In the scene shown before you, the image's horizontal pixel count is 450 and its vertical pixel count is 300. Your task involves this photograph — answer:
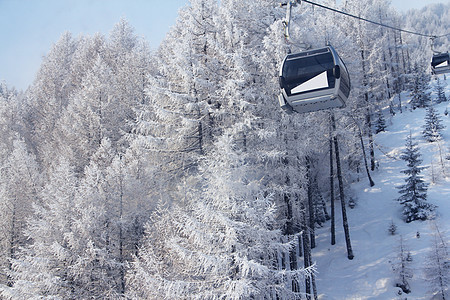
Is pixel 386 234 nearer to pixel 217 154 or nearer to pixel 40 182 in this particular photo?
pixel 217 154

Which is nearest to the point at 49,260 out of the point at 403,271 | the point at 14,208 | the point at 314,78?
the point at 14,208

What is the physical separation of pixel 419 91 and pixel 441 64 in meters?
32.4

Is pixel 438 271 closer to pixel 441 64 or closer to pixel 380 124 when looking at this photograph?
pixel 441 64

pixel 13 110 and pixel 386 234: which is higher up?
pixel 13 110

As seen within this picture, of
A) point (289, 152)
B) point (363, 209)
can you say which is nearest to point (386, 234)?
point (363, 209)

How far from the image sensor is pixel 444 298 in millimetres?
17516

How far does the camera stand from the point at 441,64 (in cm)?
1302

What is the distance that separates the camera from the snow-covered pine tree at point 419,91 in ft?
137

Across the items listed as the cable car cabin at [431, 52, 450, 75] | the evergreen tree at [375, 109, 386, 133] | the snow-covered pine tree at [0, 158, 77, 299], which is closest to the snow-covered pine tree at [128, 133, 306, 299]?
the snow-covered pine tree at [0, 158, 77, 299]

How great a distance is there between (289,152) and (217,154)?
126 inches

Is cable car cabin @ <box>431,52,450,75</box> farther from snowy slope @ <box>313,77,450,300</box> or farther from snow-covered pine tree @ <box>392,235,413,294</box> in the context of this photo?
snowy slope @ <box>313,77,450,300</box>

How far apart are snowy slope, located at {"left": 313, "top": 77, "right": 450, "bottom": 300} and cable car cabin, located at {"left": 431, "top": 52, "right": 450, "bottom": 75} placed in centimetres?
1083

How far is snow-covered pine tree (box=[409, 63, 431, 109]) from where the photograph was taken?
41750mm

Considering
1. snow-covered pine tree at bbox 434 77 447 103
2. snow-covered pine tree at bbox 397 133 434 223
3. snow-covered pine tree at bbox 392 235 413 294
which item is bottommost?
snow-covered pine tree at bbox 392 235 413 294
